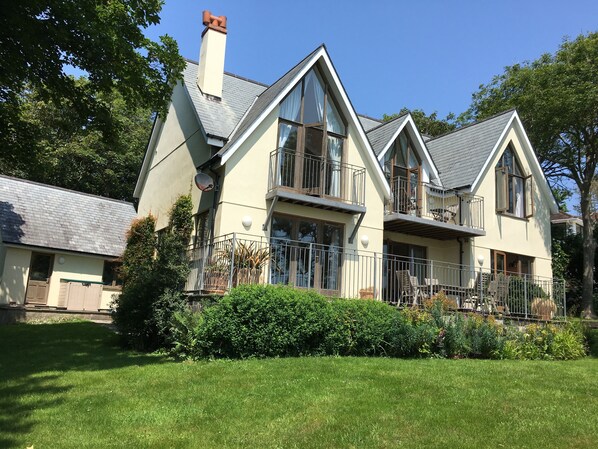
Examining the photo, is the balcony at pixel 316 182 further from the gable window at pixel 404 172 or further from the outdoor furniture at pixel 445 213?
the outdoor furniture at pixel 445 213

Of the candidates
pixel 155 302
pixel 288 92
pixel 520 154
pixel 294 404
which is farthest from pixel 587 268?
pixel 294 404

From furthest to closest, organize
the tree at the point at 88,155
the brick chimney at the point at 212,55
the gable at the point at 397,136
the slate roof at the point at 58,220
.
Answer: the tree at the point at 88,155 → the slate roof at the point at 58,220 → the gable at the point at 397,136 → the brick chimney at the point at 212,55

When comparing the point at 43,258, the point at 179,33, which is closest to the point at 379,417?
the point at 179,33

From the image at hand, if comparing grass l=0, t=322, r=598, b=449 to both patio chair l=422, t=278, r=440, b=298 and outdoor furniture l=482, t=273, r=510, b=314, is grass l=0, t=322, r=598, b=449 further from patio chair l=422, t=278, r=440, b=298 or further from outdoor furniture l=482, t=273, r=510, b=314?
outdoor furniture l=482, t=273, r=510, b=314

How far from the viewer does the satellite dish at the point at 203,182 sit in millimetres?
13430

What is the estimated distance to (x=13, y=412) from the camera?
Answer: 19.2 feet

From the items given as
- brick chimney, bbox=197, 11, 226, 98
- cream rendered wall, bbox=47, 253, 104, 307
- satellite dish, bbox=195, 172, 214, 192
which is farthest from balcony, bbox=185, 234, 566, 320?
cream rendered wall, bbox=47, 253, 104, 307

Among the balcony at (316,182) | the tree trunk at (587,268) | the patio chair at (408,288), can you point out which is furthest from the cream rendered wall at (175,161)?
the tree trunk at (587,268)

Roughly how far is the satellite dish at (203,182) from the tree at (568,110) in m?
16.8

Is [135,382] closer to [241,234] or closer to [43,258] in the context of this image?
[241,234]

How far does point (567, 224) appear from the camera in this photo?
31.3 metres

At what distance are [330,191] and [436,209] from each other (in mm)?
4661

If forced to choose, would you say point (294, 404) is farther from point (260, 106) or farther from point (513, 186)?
point (513, 186)

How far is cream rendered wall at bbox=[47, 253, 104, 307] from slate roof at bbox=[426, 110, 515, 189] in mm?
15167
